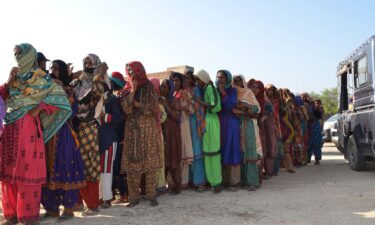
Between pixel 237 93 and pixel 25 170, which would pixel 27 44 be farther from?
pixel 237 93

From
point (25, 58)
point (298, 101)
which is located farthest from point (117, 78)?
point (298, 101)

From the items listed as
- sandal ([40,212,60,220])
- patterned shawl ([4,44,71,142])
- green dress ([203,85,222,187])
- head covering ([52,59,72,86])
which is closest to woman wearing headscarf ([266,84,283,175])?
green dress ([203,85,222,187])

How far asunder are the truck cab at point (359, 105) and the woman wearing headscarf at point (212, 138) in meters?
2.79

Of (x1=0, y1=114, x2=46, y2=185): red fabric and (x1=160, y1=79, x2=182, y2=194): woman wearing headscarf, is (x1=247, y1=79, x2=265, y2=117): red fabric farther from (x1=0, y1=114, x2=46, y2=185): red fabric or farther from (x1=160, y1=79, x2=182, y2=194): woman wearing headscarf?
(x1=0, y1=114, x2=46, y2=185): red fabric

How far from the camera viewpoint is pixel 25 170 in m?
4.00

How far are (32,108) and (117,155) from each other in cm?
145

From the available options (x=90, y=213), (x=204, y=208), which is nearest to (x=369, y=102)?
(x=204, y=208)

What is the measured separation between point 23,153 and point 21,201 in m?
0.49

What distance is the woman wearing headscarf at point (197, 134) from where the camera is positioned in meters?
6.13

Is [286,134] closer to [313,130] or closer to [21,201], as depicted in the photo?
[313,130]

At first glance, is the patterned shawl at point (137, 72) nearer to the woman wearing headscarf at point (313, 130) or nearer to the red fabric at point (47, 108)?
the red fabric at point (47, 108)

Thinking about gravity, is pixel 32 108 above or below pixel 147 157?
above

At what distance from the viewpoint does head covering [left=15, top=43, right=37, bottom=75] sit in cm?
408

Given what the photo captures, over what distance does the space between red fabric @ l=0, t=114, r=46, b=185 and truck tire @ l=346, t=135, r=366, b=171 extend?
633 centimetres
